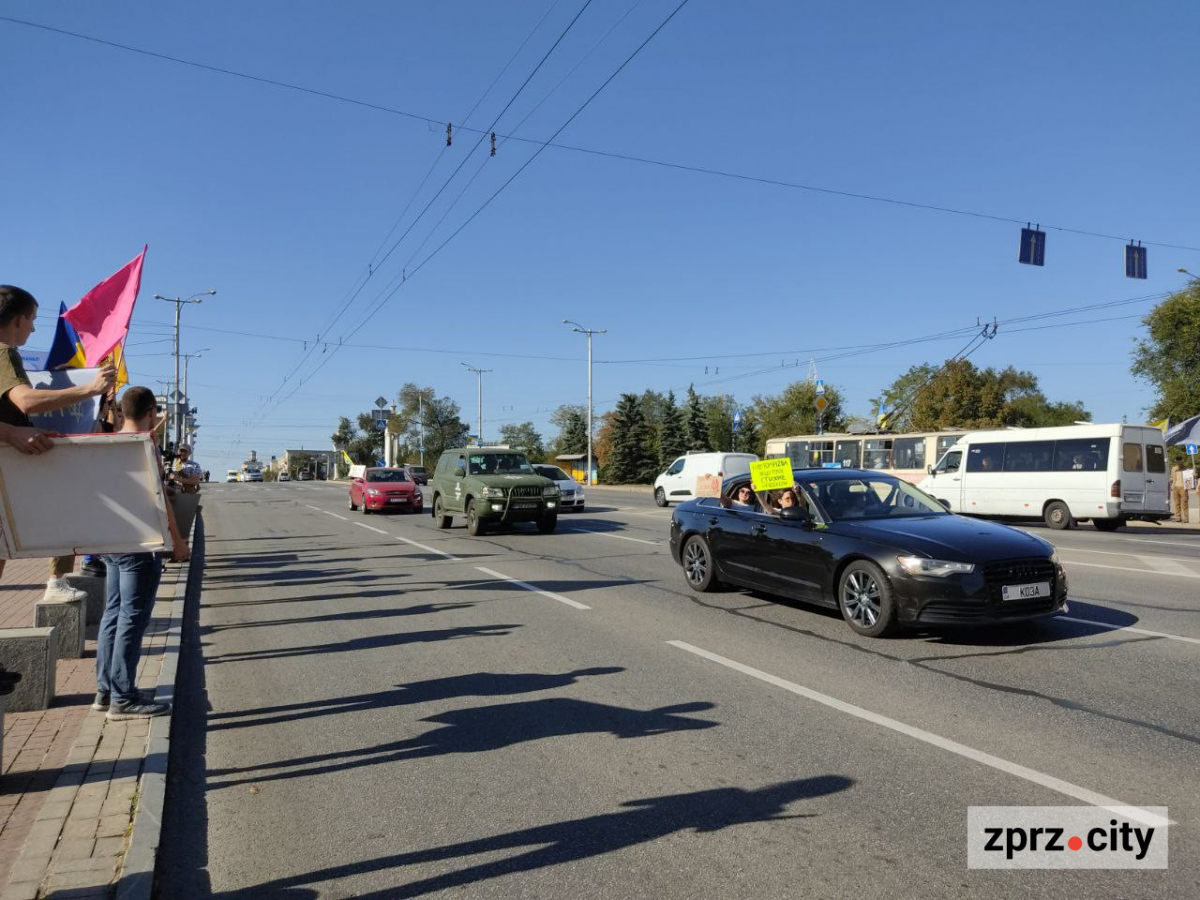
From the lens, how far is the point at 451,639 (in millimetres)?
7977

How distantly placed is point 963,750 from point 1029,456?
19727 millimetres

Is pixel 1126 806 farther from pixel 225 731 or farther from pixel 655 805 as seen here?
pixel 225 731

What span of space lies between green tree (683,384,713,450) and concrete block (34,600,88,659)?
61518 mm

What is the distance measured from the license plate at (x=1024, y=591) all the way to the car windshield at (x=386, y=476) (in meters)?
24.5

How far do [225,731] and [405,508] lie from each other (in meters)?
23.6

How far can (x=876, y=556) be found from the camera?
7.45 m

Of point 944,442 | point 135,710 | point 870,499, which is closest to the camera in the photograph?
point 135,710

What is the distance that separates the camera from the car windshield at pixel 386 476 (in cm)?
2942

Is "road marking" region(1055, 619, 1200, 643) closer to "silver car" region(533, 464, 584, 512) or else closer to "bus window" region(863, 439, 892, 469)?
"silver car" region(533, 464, 584, 512)

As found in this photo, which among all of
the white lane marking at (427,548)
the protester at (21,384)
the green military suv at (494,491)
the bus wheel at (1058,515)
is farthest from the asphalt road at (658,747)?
the bus wheel at (1058,515)

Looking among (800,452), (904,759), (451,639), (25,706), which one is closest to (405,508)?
(800,452)

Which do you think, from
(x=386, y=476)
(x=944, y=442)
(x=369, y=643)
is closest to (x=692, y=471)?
(x=944, y=442)

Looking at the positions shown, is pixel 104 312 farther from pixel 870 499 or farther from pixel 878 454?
pixel 878 454

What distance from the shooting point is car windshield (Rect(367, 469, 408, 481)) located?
1158 inches
